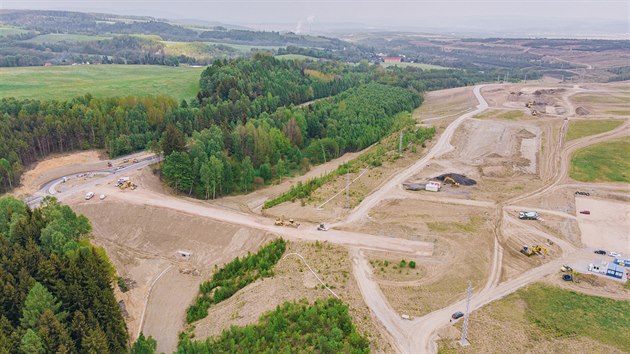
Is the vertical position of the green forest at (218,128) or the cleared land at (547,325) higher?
the green forest at (218,128)

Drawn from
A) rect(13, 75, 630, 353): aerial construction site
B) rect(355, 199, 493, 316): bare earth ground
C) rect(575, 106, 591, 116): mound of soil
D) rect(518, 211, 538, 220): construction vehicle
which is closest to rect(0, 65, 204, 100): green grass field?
rect(13, 75, 630, 353): aerial construction site

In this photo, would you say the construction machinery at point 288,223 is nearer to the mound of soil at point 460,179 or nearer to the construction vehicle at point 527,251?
the construction vehicle at point 527,251

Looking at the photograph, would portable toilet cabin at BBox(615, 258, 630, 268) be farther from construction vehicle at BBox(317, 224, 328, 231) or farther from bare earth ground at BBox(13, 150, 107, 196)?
bare earth ground at BBox(13, 150, 107, 196)

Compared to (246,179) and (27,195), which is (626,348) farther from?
(27,195)

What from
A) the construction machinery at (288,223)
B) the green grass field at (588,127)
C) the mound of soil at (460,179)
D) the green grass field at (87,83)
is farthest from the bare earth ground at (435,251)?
the green grass field at (87,83)

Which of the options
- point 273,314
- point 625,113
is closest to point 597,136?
point 625,113
